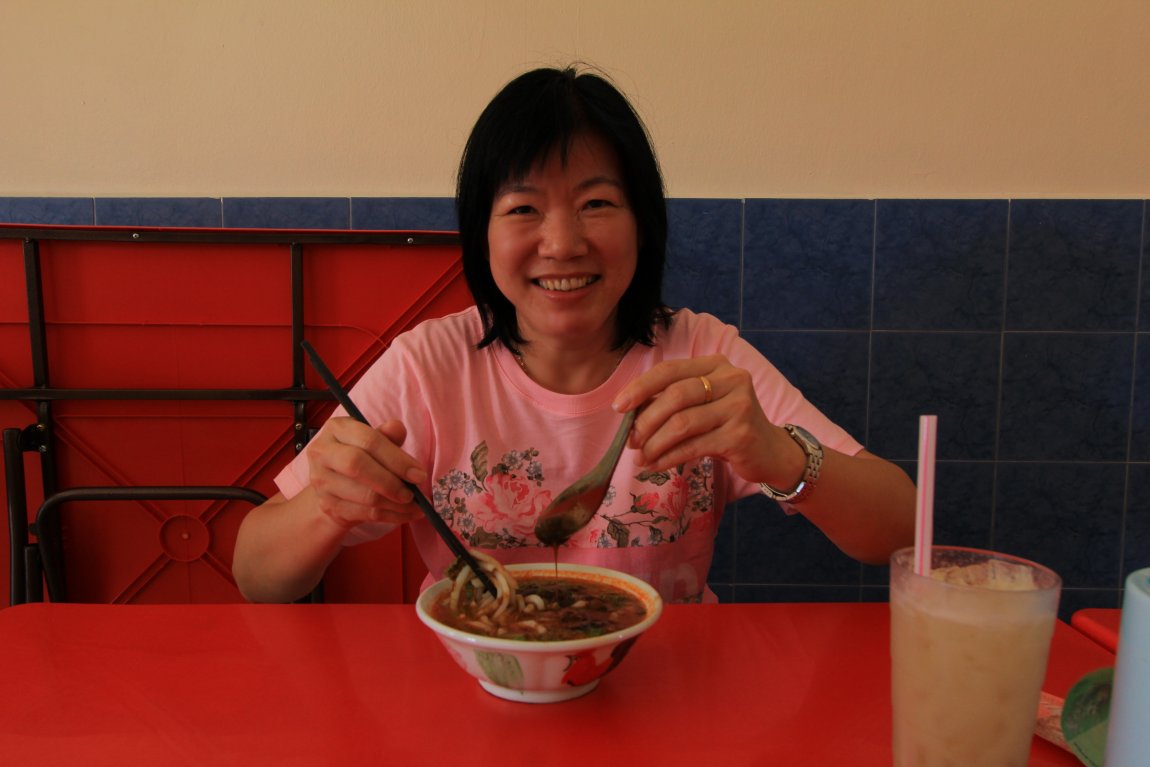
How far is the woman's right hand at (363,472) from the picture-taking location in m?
0.92

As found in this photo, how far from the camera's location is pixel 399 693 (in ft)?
2.63

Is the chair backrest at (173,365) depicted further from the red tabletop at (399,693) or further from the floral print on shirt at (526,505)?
the red tabletop at (399,693)

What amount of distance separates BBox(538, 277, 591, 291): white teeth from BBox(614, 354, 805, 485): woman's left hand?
0.35 meters

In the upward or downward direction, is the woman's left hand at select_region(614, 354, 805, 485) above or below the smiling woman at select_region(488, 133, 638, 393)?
below

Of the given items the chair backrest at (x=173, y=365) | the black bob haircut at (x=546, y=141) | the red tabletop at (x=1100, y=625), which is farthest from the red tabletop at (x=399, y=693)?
the chair backrest at (x=173, y=365)

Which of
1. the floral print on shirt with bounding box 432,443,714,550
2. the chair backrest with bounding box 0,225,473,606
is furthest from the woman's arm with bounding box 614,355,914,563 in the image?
the chair backrest with bounding box 0,225,473,606

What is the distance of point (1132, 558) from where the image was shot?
2.25 metres

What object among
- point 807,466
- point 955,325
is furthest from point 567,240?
point 955,325

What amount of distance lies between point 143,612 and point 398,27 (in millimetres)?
1676

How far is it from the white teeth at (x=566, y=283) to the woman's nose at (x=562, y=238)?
5 centimetres

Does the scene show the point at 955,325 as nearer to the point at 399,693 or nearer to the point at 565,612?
the point at 565,612

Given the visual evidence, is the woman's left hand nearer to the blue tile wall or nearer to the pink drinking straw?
the pink drinking straw

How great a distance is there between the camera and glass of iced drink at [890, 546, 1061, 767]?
581 millimetres

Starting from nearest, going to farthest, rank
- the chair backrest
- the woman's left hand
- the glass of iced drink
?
the glass of iced drink < the woman's left hand < the chair backrest
